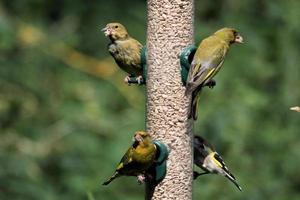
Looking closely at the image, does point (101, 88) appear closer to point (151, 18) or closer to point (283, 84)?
point (283, 84)

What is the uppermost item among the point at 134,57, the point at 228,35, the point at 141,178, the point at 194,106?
the point at 228,35

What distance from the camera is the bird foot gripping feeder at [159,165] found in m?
6.11

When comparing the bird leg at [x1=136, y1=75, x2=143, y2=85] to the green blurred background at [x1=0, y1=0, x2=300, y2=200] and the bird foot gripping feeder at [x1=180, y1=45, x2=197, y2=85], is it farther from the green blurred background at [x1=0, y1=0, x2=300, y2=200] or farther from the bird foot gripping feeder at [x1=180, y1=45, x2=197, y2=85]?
the green blurred background at [x1=0, y1=0, x2=300, y2=200]

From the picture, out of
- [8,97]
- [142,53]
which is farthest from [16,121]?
[142,53]

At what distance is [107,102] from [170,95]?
16.5ft

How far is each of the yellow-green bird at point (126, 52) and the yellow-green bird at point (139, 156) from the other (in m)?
0.46

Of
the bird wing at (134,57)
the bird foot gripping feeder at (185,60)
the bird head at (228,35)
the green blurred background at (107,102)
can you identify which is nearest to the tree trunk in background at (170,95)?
the bird foot gripping feeder at (185,60)

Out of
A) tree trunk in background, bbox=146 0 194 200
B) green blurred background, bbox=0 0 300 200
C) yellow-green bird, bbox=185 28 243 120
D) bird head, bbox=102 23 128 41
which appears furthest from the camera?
green blurred background, bbox=0 0 300 200

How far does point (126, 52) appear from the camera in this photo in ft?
21.0

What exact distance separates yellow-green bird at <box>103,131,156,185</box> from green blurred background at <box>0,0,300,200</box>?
8.16 feet

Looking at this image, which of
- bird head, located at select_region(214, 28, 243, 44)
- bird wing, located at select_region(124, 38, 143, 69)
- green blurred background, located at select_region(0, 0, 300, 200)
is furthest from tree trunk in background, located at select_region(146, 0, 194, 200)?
green blurred background, located at select_region(0, 0, 300, 200)

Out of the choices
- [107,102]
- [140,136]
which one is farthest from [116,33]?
[107,102]

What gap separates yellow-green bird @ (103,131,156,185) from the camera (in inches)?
234

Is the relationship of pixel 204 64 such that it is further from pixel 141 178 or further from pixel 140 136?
pixel 141 178
